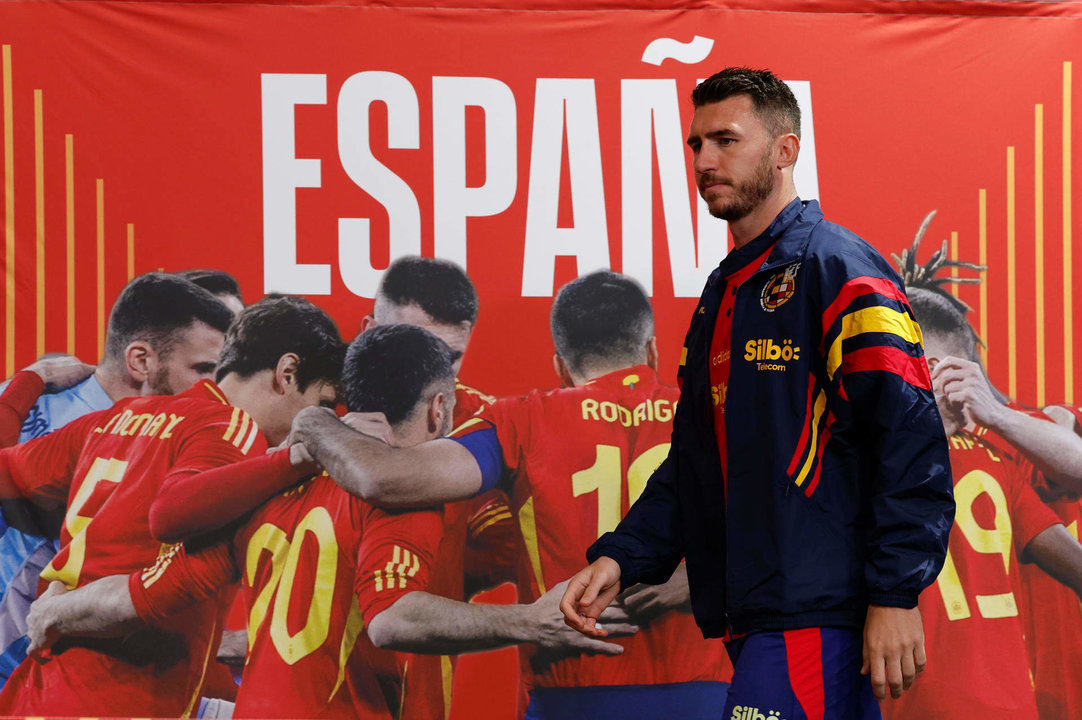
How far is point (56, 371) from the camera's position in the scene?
3.06 m

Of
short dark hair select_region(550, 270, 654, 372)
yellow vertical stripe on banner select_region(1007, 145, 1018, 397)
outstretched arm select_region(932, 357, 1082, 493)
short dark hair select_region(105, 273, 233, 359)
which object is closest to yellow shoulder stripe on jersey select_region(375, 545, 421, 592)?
short dark hair select_region(550, 270, 654, 372)

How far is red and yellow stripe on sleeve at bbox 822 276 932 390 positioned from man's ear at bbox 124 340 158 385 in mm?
2155

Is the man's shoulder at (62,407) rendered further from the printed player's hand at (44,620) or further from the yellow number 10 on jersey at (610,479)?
the yellow number 10 on jersey at (610,479)

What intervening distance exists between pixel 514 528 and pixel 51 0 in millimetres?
2110

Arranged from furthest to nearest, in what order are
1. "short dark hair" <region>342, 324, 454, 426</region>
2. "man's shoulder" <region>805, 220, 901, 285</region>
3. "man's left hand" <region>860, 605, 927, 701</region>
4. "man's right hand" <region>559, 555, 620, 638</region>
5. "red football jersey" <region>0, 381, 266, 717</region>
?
"short dark hair" <region>342, 324, 454, 426</region>
"red football jersey" <region>0, 381, 266, 717</region>
"man's right hand" <region>559, 555, 620, 638</region>
"man's shoulder" <region>805, 220, 901, 285</region>
"man's left hand" <region>860, 605, 927, 701</region>

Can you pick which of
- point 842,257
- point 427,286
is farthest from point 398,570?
point 842,257

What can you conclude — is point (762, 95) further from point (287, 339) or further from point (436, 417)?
point (287, 339)

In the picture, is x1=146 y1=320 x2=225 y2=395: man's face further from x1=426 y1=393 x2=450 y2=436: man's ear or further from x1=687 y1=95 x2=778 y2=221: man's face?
x1=687 y1=95 x2=778 y2=221: man's face

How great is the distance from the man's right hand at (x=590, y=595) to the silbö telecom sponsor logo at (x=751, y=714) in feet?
0.94

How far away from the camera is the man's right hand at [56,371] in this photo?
10.0ft

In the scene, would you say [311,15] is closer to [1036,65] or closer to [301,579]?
[301,579]

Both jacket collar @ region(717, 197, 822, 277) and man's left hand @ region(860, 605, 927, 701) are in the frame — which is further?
jacket collar @ region(717, 197, 822, 277)

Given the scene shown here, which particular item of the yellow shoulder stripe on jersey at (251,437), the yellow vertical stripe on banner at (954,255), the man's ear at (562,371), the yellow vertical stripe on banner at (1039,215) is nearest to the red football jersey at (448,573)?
the man's ear at (562,371)

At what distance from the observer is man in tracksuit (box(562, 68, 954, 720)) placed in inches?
62.4
